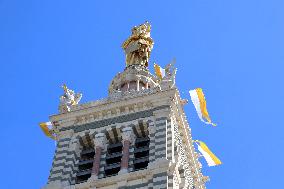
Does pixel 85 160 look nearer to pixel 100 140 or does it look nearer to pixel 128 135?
pixel 100 140

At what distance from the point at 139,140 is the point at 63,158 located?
13.9 ft

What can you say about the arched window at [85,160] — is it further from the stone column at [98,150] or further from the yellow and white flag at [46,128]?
the yellow and white flag at [46,128]

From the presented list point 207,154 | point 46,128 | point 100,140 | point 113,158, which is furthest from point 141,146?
point 46,128

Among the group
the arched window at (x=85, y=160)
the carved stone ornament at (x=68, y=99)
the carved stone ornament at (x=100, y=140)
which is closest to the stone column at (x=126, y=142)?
the carved stone ornament at (x=100, y=140)

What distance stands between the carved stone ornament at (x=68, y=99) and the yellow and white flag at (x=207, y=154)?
7700 millimetres

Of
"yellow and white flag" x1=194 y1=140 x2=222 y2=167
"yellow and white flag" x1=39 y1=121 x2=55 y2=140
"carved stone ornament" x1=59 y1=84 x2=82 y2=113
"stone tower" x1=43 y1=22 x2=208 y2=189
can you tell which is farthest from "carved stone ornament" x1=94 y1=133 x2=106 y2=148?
"yellow and white flag" x1=194 y1=140 x2=222 y2=167

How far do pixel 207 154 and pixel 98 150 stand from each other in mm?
7808

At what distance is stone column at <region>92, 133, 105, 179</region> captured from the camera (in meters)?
44.0

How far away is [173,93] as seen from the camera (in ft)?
156

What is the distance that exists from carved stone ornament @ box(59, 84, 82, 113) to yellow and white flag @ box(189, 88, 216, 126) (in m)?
7.00

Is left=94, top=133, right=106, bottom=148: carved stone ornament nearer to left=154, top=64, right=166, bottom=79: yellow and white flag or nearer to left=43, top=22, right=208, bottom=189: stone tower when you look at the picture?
left=43, top=22, right=208, bottom=189: stone tower

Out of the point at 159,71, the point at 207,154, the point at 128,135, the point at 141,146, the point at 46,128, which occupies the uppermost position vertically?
the point at 159,71

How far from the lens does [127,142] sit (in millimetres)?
45531

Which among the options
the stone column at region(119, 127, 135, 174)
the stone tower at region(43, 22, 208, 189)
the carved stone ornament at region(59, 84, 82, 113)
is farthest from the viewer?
the carved stone ornament at region(59, 84, 82, 113)
